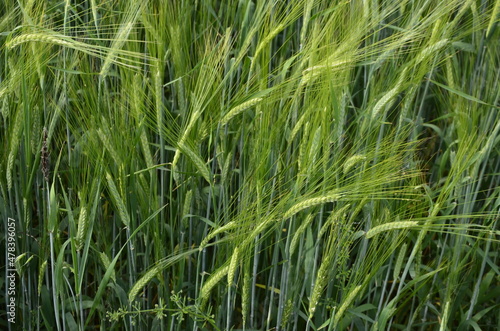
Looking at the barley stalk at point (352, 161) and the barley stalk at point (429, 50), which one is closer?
the barley stalk at point (352, 161)

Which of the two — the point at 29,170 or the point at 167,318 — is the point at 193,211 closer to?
the point at 167,318

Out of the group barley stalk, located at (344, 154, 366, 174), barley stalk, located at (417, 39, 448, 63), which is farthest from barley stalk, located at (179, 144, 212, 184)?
barley stalk, located at (417, 39, 448, 63)

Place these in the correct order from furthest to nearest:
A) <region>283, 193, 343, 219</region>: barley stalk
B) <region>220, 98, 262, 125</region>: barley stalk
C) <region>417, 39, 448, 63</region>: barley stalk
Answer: <region>417, 39, 448, 63</region>: barley stalk → <region>220, 98, 262, 125</region>: barley stalk → <region>283, 193, 343, 219</region>: barley stalk

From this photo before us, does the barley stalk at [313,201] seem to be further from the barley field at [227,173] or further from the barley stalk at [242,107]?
the barley stalk at [242,107]

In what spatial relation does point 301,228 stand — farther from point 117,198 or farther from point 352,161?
point 117,198

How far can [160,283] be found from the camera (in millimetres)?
1626

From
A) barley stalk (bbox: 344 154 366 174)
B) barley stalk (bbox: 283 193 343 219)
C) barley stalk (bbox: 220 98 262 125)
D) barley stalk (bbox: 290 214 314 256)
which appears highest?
barley stalk (bbox: 220 98 262 125)

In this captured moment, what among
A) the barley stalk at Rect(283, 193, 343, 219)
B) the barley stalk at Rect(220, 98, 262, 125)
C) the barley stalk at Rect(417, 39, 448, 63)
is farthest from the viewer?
the barley stalk at Rect(417, 39, 448, 63)

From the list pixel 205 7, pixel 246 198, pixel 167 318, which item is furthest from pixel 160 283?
pixel 205 7

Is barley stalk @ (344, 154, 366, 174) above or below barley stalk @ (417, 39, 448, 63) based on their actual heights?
below

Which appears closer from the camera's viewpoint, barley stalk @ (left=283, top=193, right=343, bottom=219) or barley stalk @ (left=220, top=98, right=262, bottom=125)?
barley stalk @ (left=283, top=193, right=343, bottom=219)

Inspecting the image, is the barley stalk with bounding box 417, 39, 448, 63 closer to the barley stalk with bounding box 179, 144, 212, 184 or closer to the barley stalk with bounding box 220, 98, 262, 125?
the barley stalk with bounding box 220, 98, 262, 125

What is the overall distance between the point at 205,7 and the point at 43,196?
0.71 m

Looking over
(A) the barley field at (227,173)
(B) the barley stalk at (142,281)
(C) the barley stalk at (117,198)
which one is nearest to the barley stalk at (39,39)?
(A) the barley field at (227,173)
